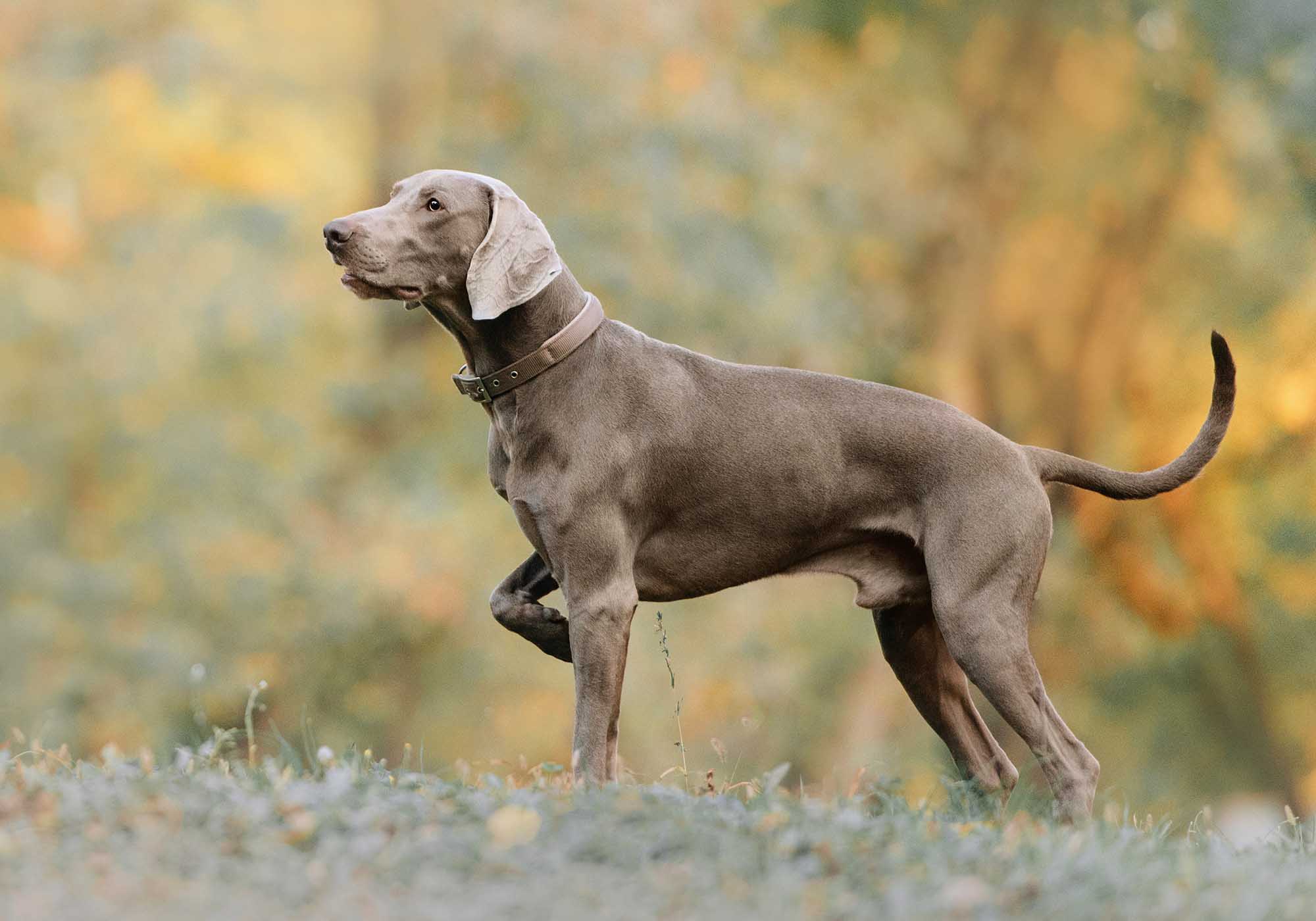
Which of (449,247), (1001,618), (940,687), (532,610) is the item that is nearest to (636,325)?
(940,687)

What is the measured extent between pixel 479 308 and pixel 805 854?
2.26 metres

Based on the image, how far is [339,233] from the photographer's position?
17.0 ft

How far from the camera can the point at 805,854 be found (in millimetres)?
3969

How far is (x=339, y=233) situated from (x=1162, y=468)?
313 cm

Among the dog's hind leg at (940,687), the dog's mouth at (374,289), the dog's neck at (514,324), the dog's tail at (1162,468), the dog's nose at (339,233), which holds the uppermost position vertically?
the dog's nose at (339,233)

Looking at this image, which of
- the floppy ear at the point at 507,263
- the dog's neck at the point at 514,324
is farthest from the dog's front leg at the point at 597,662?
the floppy ear at the point at 507,263

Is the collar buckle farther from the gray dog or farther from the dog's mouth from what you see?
the dog's mouth

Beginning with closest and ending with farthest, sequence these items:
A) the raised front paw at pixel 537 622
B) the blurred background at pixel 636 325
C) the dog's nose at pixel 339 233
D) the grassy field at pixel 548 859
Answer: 1. the grassy field at pixel 548 859
2. the dog's nose at pixel 339 233
3. the raised front paw at pixel 537 622
4. the blurred background at pixel 636 325

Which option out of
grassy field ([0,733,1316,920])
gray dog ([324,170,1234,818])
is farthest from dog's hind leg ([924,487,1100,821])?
grassy field ([0,733,1316,920])

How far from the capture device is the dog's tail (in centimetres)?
571

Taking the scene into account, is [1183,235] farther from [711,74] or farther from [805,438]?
[805,438]

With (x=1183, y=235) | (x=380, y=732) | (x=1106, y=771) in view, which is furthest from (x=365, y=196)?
(x=1106, y=771)

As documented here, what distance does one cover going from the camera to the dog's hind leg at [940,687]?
19.4 ft

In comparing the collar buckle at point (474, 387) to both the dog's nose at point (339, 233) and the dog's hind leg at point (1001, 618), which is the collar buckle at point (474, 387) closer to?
the dog's nose at point (339, 233)
